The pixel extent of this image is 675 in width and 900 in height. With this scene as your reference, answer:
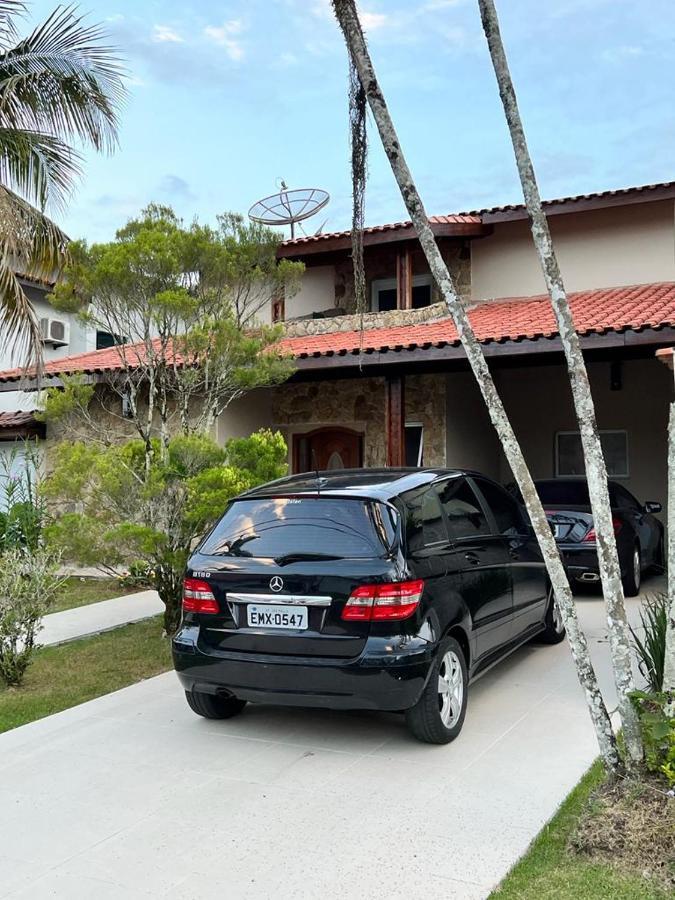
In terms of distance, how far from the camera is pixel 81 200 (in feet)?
36.4

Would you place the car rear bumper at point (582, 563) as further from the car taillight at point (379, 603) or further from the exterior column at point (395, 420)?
the car taillight at point (379, 603)

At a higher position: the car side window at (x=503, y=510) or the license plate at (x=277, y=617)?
the car side window at (x=503, y=510)

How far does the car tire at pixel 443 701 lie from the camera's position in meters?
4.58

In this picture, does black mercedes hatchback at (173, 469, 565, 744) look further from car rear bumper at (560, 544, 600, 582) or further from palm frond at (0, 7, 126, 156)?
palm frond at (0, 7, 126, 156)

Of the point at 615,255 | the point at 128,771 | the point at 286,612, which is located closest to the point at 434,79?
the point at 286,612

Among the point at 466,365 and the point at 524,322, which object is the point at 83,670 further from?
the point at 524,322

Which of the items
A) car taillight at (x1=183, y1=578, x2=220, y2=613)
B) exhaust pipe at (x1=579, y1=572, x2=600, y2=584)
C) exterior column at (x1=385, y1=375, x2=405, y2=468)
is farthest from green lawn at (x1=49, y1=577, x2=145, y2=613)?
exhaust pipe at (x1=579, y1=572, x2=600, y2=584)

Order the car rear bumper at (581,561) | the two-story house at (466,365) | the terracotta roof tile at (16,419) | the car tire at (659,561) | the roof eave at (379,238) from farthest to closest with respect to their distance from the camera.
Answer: the terracotta roof tile at (16,419), the roof eave at (379,238), the two-story house at (466,365), the car tire at (659,561), the car rear bumper at (581,561)

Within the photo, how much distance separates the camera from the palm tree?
34.0 ft

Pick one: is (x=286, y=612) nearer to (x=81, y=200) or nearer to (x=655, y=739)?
(x=655, y=739)

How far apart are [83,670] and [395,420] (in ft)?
18.7

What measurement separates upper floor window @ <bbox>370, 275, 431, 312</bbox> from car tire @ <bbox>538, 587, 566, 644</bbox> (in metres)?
8.46

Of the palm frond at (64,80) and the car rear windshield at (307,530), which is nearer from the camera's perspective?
the car rear windshield at (307,530)

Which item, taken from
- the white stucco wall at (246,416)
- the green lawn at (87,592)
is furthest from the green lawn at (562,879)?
the white stucco wall at (246,416)
